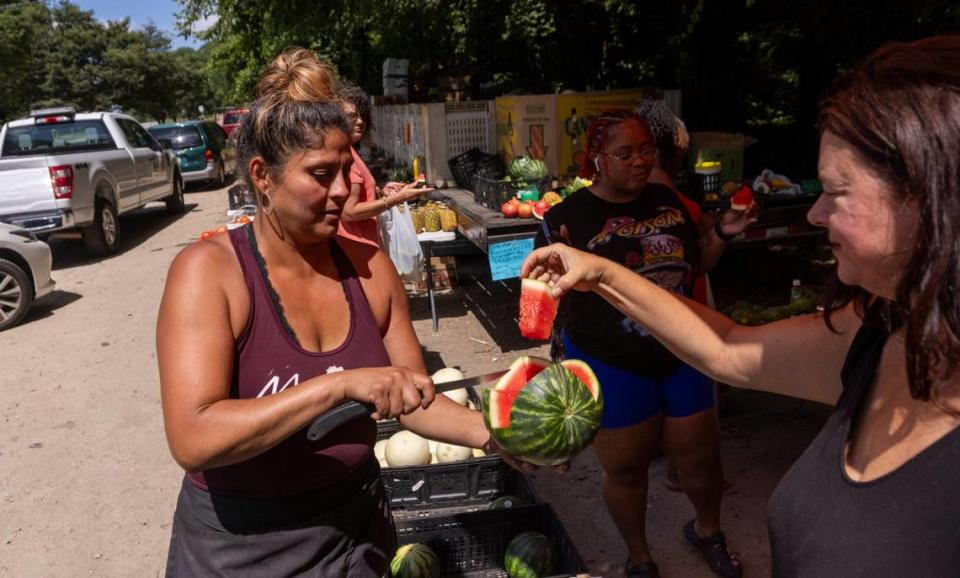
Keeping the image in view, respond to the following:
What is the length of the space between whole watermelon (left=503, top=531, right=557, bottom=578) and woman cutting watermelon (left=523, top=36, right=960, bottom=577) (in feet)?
5.76

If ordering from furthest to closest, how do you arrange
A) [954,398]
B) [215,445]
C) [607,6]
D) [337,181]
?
1. [607,6]
2. [337,181]
3. [215,445]
4. [954,398]

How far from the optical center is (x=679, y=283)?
3430 millimetres

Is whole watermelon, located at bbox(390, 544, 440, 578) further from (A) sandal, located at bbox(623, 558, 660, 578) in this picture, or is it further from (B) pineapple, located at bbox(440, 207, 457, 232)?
(B) pineapple, located at bbox(440, 207, 457, 232)

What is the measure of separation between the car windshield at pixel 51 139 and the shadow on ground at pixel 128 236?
6.42 ft

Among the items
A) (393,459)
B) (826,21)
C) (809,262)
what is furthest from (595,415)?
(809,262)

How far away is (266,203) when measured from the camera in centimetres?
210

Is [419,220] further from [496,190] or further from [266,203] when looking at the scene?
[266,203]

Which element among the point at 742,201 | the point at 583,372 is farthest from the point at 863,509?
the point at 742,201

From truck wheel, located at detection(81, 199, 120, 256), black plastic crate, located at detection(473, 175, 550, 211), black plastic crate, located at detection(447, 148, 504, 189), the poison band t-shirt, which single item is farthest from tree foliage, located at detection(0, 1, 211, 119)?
the poison band t-shirt

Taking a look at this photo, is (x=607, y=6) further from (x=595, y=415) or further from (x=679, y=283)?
(x=595, y=415)

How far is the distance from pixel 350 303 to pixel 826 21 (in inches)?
182

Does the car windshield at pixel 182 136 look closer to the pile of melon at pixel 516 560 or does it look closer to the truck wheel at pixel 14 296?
the truck wheel at pixel 14 296

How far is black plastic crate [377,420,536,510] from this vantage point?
403cm

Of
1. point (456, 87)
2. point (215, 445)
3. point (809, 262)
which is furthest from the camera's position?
point (456, 87)
